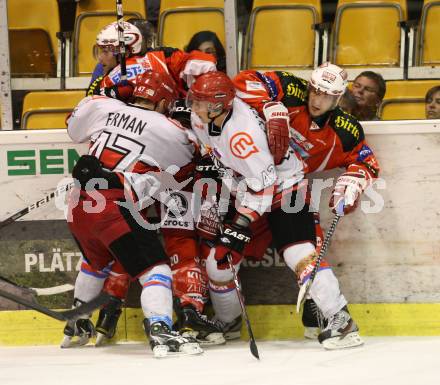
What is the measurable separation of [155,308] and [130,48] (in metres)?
1.19

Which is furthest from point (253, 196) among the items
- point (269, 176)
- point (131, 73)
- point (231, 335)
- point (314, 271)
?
point (131, 73)

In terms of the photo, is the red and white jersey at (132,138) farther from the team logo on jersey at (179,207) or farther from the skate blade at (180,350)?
the skate blade at (180,350)

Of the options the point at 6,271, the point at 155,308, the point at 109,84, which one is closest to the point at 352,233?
the point at 155,308

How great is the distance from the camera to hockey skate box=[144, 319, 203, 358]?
13.0 ft

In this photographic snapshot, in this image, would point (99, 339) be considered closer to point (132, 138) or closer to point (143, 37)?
point (132, 138)

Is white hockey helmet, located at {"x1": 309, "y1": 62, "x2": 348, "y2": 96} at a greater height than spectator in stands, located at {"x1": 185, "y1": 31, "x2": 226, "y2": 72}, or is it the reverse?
spectator in stands, located at {"x1": 185, "y1": 31, "x2": 226, "y2": 72}

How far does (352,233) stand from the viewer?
173 inches

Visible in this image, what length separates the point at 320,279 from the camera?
4047 millimetres

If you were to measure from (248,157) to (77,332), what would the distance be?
1.08m

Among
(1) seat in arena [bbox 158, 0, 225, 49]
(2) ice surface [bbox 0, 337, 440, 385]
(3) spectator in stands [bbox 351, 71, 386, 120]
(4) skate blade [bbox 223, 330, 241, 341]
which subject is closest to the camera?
(2) ice surface [bbox 0, 337, 440, 385]

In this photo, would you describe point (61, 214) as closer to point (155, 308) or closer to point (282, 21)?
point (155, 308)

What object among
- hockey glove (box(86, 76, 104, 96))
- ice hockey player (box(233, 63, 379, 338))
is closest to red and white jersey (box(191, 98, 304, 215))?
ice hockey player (box(233, 63, 379, 338))

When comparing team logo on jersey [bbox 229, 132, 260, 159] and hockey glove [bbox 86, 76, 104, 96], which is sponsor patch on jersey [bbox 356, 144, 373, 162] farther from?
hockey glove [bbox 86, 76, 104, 96]

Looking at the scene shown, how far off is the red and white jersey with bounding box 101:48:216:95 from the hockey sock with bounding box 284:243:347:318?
0.85 metres
